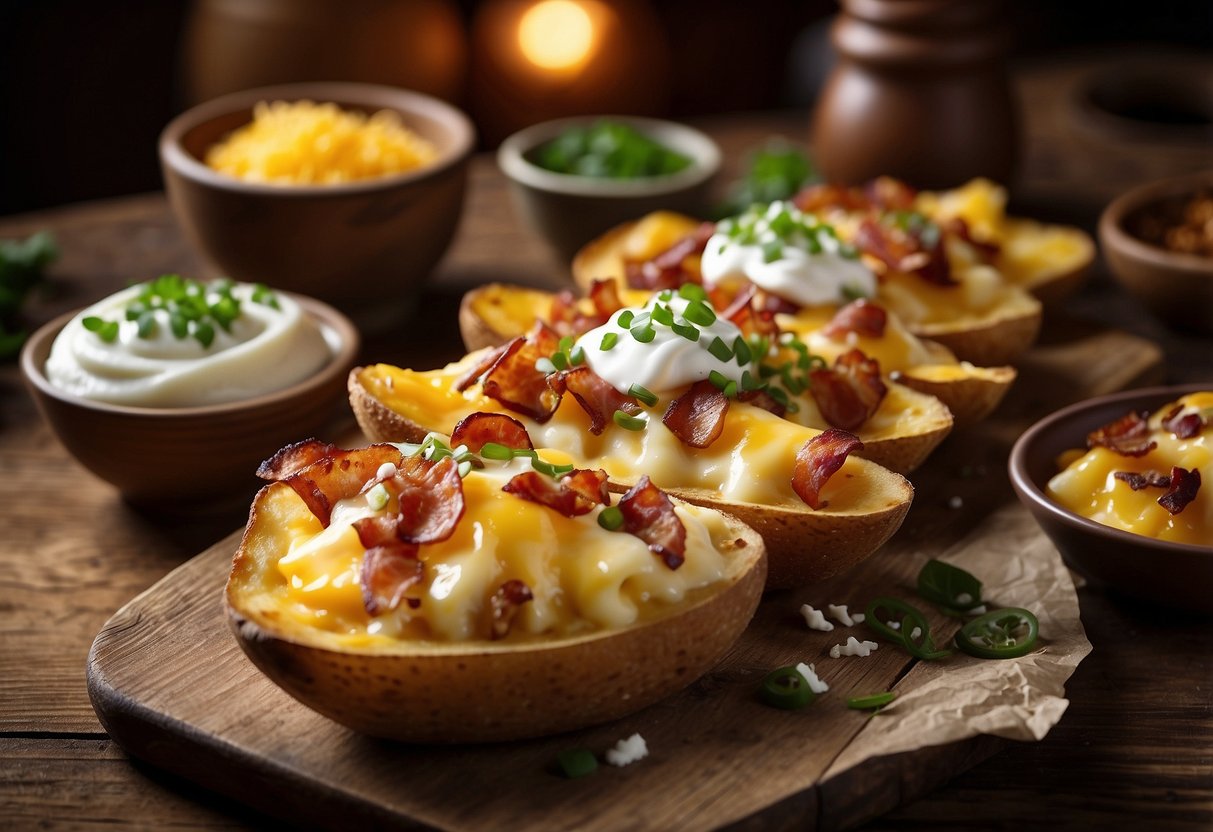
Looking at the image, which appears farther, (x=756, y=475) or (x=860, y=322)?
(x=860, y=322)

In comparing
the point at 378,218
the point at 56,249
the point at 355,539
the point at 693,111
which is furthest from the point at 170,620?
the point at 693,111

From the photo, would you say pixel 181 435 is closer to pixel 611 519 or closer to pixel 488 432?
pixel 488 432

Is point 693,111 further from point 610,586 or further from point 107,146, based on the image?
point 610,586

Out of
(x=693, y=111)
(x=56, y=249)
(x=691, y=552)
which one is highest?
(x=691, y=552)

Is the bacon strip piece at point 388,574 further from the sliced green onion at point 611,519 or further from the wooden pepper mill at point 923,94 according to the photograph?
the wooden pepper mill at point 923,94

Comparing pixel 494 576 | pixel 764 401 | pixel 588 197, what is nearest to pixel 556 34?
pixel 588 197

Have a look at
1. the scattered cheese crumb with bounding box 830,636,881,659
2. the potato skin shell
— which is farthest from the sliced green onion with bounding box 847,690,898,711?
the potato skin shell
